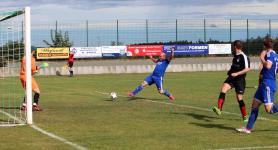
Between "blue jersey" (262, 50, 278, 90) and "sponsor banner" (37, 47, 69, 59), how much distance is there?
41.2m

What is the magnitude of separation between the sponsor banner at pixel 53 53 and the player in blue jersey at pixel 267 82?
41.2m

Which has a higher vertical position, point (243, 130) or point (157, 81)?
point (157, 81)

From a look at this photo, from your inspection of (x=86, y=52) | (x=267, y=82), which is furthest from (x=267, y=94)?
(x=86, y=52)

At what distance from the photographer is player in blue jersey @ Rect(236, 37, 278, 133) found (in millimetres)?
11335

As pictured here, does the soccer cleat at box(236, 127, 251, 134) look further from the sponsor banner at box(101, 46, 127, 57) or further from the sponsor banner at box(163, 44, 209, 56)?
the sponsor banner at box(163, 44, 209, 56)

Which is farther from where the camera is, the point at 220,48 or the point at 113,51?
the point at 220,48

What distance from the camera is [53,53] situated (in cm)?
5194

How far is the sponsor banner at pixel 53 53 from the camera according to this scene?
168ft

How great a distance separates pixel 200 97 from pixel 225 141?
33.8 feet

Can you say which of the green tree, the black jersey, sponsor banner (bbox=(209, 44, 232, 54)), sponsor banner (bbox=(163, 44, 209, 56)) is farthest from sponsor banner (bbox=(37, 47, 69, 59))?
the black jersey

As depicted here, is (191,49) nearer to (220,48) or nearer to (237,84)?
(220,48)

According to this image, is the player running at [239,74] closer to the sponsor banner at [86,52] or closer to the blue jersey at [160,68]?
the blue jersey at [160,68]

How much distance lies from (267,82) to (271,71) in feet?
0.82

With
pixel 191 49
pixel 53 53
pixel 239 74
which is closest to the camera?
pixel 239 74
